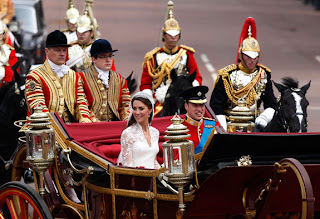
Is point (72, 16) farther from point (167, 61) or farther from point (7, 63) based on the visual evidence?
point (167, 61)

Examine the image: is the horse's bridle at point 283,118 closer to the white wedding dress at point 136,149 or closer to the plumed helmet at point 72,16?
the white wedding dress at point 136,149

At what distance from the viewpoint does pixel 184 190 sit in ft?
23.2

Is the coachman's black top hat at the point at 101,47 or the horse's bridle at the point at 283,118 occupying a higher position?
the coachman's black top hat at the point at 101,47

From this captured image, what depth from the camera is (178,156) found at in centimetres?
681

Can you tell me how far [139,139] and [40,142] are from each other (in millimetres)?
841

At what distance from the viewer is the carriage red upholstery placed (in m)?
8.60

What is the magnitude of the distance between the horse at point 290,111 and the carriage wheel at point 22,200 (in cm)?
265

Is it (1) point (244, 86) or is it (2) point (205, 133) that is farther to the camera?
(1) point (244, 86)

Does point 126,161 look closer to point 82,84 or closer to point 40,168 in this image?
point 40,168

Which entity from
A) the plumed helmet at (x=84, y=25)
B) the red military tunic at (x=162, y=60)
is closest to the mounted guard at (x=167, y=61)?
the red military tunic at (x=162, y=60)

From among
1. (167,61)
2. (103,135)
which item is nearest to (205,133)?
(103,135)

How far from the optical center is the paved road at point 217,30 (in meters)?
25.4

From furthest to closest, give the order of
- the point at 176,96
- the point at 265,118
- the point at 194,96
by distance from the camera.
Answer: the point at 176,96
the point at 265,118
the point at 194,96

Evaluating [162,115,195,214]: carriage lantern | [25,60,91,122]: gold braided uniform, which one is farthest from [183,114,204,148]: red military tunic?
[25,60,91,122]: gold braided uniform
